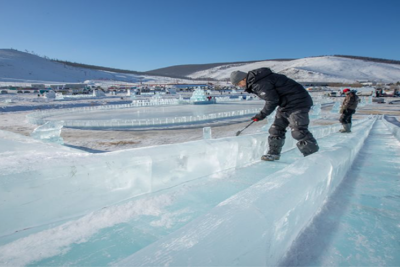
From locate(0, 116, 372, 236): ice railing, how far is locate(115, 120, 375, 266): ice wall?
979mm

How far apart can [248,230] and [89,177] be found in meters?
1.24

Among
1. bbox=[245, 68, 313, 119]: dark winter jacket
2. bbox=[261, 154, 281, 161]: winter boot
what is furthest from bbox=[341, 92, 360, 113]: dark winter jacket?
bbox=[261, 154, 281, 161]: winter boot

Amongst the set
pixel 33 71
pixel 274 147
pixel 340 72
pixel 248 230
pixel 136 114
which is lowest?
pixel 136 114

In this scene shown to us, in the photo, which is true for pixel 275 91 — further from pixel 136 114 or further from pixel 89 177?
pixel 136 114

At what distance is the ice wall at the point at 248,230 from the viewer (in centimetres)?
77

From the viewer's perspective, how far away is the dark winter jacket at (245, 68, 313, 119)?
2809 millimetres

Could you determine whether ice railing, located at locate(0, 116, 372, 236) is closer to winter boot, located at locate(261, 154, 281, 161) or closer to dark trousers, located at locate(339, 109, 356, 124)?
winter boot, located at locate(261, 154, 281, 161)

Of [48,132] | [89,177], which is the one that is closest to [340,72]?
[48,132]

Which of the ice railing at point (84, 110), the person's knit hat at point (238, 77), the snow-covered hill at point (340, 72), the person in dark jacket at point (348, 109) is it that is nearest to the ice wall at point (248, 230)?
the person's knit hat at point (238, 77)

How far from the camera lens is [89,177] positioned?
1.68 meters

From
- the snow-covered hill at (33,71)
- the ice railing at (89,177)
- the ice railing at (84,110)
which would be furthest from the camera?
the snow-covered hill at (33,71)

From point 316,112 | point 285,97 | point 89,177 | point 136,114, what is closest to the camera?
point 89,177

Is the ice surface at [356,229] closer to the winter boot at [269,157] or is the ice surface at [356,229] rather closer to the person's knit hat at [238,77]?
the winter boot at [269,157]

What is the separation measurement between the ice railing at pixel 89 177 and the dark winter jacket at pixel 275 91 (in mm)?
874
